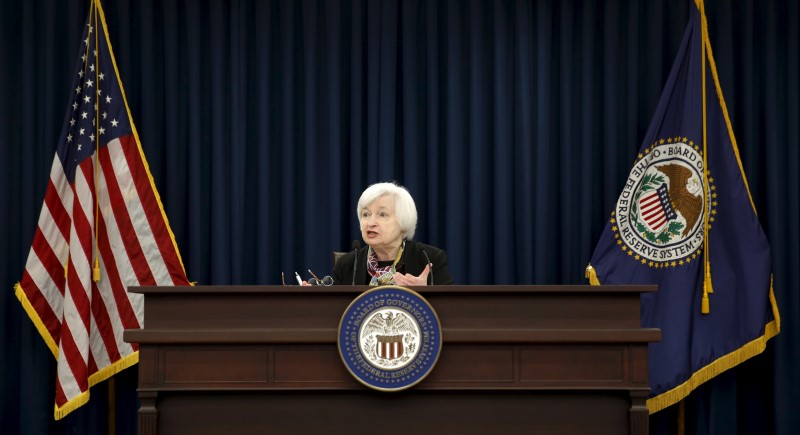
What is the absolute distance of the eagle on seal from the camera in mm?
4977

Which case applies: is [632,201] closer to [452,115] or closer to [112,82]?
[452,115]

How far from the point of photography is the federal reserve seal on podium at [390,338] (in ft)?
10.3

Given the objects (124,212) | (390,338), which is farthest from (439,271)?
(124,212)

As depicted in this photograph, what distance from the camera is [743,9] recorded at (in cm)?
549

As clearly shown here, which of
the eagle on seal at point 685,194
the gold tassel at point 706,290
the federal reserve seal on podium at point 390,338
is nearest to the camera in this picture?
the federal reserve seal on podium at point 390,338

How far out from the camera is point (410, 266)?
4066mm

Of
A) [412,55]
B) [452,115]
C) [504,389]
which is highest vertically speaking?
[412,55]

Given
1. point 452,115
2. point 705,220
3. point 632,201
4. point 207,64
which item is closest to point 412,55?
point 452,115

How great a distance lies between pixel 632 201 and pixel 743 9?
1.49 meters

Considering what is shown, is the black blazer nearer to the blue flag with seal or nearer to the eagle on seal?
the blue flag with seal

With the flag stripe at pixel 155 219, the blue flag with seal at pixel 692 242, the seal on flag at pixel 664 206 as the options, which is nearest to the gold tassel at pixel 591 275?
the blue flag with seal at pixel 692 242

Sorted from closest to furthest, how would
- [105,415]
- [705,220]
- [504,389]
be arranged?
[504,389], [705,220], [105,415]

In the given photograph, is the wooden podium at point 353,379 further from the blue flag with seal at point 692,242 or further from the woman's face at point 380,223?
the blue flag with seal at point 692,242

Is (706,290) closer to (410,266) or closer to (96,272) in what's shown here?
(410,266)
